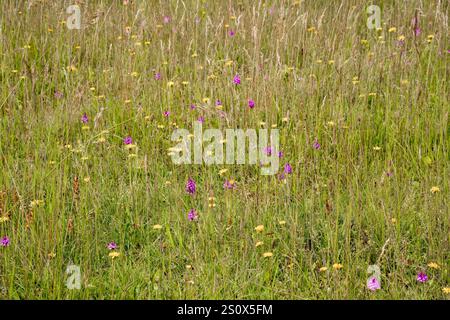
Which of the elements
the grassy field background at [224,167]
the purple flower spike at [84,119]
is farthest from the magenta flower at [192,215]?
the purple flower spike at [84,119]

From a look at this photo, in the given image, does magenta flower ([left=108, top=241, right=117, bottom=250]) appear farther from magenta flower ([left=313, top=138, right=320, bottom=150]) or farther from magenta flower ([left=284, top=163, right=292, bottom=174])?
magenta flower ([left=313, top=138, right=320, bottom=150])

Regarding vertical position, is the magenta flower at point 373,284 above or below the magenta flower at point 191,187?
below

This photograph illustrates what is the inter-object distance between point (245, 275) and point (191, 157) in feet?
3.15

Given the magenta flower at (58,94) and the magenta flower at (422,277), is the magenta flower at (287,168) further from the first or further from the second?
the magenta flower at (58,94)

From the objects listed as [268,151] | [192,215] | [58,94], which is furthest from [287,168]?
[58,94]

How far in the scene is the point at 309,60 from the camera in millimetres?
4156

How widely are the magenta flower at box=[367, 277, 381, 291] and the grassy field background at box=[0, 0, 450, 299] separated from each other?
31mm

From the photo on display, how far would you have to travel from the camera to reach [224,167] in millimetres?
3260

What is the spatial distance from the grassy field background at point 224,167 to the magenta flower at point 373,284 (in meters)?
0.03

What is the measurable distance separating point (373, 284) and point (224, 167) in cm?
107

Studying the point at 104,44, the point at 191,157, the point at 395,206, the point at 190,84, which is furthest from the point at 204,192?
the point at 104,44

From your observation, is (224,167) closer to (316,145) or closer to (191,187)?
(191,187)

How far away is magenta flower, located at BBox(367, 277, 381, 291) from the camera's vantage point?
95.3 inches

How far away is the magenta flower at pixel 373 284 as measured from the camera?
2422 mm
